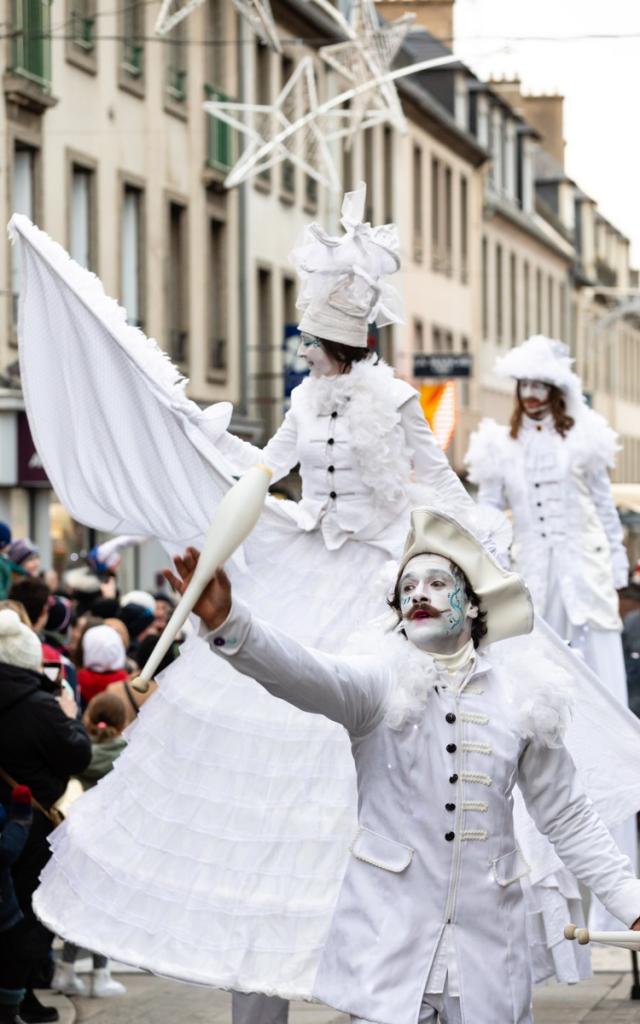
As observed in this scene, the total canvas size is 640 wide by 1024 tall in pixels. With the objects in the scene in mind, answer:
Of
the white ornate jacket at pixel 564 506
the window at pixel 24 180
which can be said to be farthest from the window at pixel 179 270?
the white ornate jacket at pixel 564 506

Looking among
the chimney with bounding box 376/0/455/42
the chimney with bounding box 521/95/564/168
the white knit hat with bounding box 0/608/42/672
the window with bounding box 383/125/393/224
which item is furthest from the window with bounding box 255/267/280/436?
the chimney with bounding box 521/95/564/168

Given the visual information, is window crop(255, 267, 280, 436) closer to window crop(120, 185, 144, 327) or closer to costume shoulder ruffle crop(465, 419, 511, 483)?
window crop(120, 185, 144, 327)

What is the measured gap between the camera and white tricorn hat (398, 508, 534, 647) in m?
5.98

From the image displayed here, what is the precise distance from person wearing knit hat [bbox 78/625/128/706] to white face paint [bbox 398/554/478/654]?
20.0ft

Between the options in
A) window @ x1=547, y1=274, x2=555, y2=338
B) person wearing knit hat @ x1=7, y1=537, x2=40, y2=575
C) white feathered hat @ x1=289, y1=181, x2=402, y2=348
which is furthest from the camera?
window @ x1=547, y1=274, x2=555, y2=338

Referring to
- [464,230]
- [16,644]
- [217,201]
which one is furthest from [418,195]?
[16,644]

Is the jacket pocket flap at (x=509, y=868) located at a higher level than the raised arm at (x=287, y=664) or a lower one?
lower

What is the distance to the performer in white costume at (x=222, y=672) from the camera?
7457mm

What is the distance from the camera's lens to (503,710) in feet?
19.8

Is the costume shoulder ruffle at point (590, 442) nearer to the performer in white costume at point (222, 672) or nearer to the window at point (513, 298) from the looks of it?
the performer in white costume at point (222, 672)

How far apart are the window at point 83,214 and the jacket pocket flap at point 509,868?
2379cm

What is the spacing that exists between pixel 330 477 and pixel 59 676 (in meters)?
1.77

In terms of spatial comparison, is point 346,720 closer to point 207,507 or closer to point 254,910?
point 254,910

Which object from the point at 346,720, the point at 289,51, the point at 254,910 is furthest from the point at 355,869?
the point at 289,51
